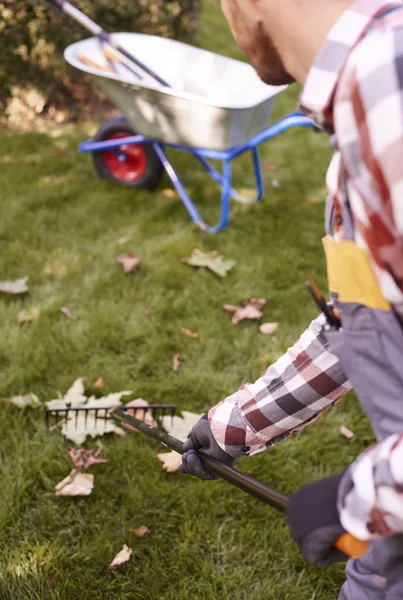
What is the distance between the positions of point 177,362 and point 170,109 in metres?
1.47

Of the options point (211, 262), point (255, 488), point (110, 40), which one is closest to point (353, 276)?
point (255, 488)

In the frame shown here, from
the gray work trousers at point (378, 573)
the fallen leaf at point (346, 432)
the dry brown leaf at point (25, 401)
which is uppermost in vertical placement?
the gray work trousers at point (378, 573)

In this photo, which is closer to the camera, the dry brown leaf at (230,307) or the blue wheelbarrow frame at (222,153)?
the dry brown leaf at (230,307)

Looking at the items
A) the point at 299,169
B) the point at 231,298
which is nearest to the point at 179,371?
the point at 231,298

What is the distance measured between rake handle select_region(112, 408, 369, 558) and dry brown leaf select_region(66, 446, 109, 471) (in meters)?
0.51

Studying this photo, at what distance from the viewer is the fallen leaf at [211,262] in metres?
3.35

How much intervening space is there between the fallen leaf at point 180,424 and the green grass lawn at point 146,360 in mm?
109

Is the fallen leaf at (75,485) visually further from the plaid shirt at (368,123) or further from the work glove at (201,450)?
the plaid shirt at (368,123)

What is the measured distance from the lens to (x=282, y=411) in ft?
4.81

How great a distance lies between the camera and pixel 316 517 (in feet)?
3.45

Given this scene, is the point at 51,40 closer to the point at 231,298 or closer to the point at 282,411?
the point at 231,298

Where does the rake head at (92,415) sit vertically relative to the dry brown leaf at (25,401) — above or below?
above

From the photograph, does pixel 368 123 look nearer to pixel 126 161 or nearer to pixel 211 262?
pixel 211 262

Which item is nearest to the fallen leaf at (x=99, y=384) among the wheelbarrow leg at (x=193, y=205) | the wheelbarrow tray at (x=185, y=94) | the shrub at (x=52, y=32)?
the wheelbarrow leg at (x=193, y=205)
